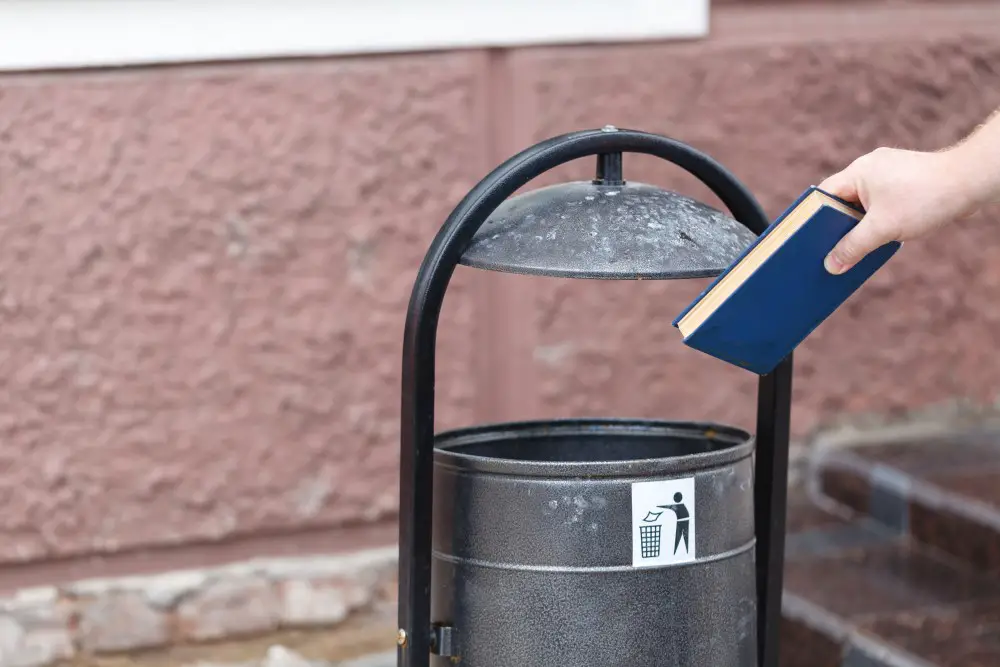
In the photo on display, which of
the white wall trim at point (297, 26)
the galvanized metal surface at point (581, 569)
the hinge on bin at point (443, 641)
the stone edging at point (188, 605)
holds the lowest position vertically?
the stone edging at point (188, 605)

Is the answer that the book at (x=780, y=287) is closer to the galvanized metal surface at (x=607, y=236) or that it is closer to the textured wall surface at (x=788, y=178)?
the galvanized metal surface at (x=607, y=236)

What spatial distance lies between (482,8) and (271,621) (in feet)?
4.77

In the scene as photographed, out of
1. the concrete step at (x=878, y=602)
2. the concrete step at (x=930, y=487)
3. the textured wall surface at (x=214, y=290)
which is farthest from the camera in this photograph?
the concrete step at (x=930, y=487)

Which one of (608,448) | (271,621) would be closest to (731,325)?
(608,448)

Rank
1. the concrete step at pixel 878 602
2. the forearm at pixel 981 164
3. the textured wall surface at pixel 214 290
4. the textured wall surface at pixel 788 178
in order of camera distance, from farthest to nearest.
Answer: the textured wall surface at pixel 788 178, the textured wall surface at pixel 214 290, the concrete step at pixel 878 602, the forearm at pixel 981 164

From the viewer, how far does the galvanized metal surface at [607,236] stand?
5.59ft

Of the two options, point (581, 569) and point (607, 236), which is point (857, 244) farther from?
point (581, 569)

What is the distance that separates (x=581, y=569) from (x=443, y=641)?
0.25m

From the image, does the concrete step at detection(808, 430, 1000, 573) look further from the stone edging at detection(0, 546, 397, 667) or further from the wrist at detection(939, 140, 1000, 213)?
the wrist at detection(939, 140, 1000, 213)

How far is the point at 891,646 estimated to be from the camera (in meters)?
2.53

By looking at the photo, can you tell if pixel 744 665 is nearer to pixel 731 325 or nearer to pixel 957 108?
pixel 731 325

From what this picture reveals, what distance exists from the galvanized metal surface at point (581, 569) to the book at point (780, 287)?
19cm

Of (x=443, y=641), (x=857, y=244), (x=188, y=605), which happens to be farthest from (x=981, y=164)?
(x=188, y=605)

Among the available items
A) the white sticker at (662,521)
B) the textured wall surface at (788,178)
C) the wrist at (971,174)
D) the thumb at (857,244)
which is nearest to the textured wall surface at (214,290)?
the textured wall surface at (788,178)
